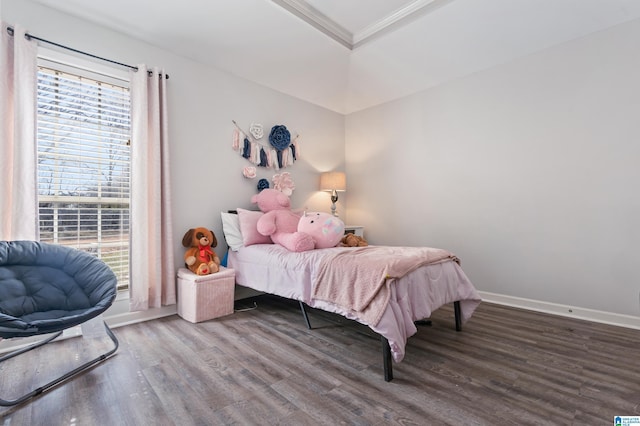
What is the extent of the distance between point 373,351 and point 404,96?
3.17m

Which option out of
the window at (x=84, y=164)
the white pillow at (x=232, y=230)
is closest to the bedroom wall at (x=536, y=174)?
the white pillow at (x=232, y=230)

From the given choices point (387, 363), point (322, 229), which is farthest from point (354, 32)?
point (387, 363)

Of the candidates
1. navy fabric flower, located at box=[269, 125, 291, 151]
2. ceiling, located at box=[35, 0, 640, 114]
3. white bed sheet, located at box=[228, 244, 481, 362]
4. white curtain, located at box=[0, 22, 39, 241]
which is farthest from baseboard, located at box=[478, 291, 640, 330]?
white curtain, located at box=[0, 22, 39, 241]

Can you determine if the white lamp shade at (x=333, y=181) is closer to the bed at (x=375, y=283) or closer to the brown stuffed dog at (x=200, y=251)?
the bed at (x=375, y=283)

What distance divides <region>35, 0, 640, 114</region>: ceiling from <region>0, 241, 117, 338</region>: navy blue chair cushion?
6.11ft

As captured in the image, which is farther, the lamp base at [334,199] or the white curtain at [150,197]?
the lamp base at [334,199]

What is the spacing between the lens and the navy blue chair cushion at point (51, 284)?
178cm

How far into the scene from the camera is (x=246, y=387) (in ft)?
5.42

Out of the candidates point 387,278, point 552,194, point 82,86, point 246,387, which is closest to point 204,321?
point 246,387

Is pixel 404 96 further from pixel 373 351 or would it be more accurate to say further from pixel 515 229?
pixel 373 351

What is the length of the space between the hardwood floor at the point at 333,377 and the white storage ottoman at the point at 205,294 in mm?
140

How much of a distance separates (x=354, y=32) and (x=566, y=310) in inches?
137

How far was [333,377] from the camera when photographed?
1751 millimetres

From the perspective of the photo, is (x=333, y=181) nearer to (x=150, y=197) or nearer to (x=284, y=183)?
(x=284, y=183)
